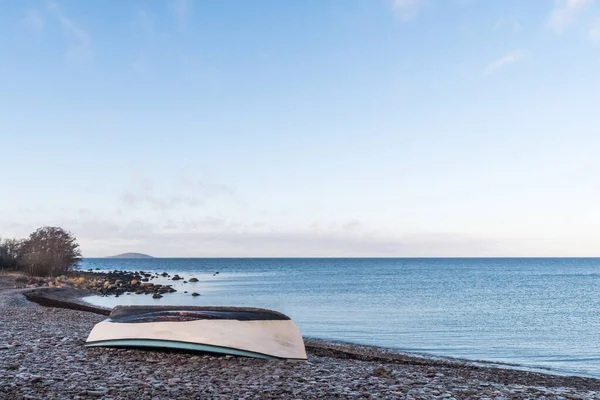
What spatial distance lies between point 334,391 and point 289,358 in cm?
338

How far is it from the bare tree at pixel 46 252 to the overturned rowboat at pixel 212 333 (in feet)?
135

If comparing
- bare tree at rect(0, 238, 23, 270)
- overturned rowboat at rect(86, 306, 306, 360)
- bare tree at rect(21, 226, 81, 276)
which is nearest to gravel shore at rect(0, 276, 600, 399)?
overturned rowboat at rect(86, 306, 306, 360)

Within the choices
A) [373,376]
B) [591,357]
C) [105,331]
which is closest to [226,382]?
[373,376]

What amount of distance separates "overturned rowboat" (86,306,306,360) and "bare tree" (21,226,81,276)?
1625 inches

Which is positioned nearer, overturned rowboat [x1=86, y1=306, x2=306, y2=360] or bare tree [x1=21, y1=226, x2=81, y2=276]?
overturned rowboat [x1=86, y1=306, x2=306, y2=360]

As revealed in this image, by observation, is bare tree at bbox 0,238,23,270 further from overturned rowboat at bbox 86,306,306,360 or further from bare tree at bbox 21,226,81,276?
overturned rowboat at bbox 86,306,306,360

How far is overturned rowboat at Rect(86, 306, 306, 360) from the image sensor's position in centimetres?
1110

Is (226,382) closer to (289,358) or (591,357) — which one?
(289,358)

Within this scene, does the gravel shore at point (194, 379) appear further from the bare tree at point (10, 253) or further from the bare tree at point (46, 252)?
the bare tree at point (10, 253)

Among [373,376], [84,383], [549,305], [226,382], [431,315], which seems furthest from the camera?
[549,305]

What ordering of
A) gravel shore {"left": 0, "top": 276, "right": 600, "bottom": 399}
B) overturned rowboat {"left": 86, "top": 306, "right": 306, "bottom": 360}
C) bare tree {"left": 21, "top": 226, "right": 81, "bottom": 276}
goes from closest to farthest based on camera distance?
gravel shore {"left": 0, "top": 276, "right": 600, "bottom": 399}, overturned rowboat {"left": 86, "top": 306, "right": 306, "bottom": 360}, bare tree {"left": 21, "top": 226, "right": 81, "bottom": 276}

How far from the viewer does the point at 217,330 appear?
11258 millimetres

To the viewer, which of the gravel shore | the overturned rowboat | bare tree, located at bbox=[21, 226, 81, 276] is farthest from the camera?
bare tree, located at bbox=[21, 226, 81, 276]

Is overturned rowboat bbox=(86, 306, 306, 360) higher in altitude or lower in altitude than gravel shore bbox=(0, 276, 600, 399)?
higher
